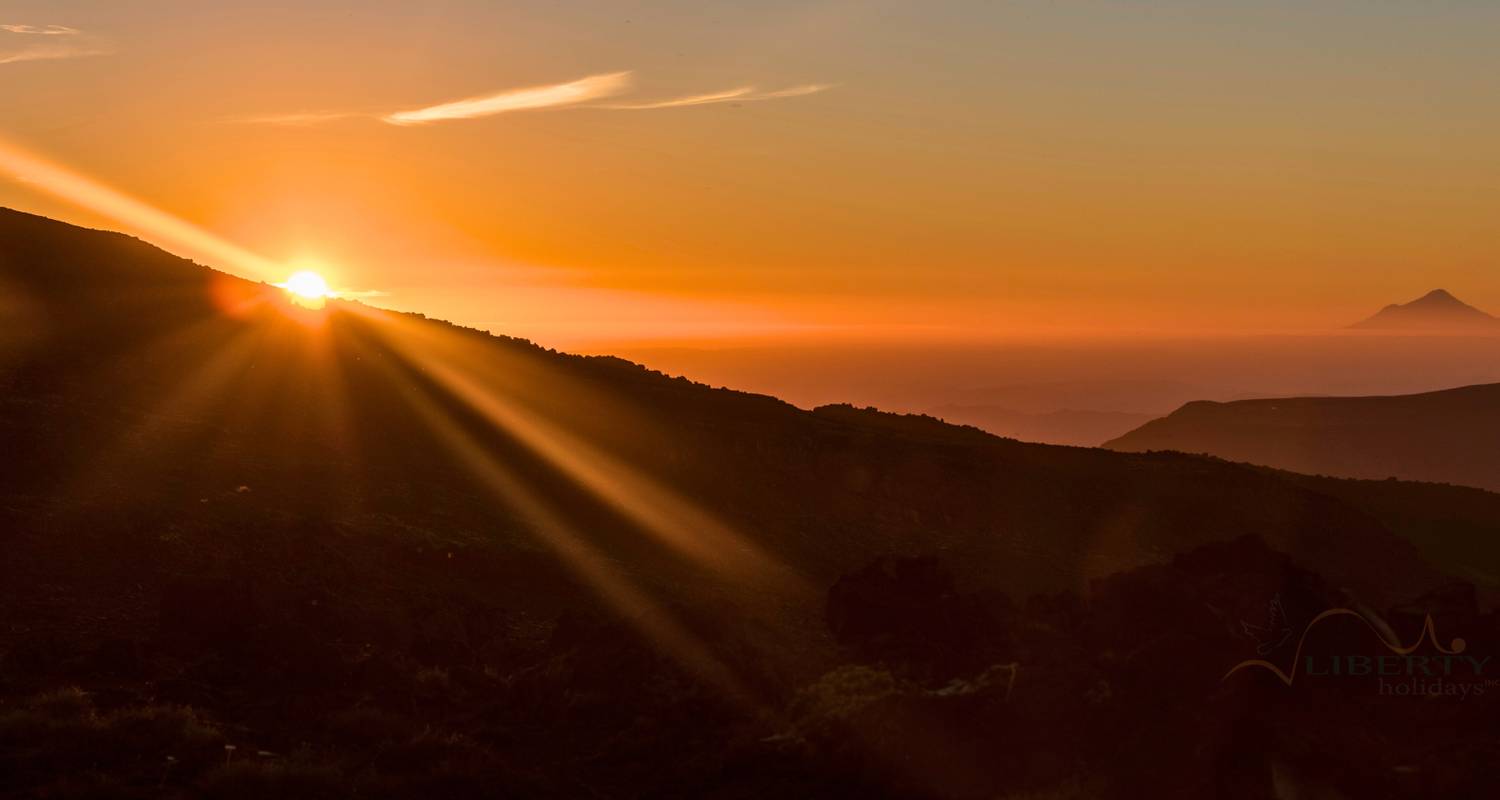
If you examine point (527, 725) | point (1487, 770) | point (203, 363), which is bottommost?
point (527, 725)

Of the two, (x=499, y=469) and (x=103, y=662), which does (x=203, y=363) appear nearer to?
(x=499, y=469)

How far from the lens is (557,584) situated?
30.1 metres

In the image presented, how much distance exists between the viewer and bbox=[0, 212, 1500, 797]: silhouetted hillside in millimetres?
18391

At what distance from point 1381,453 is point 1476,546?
495 ft

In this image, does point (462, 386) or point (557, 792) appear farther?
point (462, 386)

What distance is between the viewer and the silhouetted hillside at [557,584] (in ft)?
60.3

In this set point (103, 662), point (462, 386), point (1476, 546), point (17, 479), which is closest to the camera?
point (103, 662)

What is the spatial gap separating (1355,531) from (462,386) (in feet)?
131

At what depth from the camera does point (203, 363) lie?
39469mm

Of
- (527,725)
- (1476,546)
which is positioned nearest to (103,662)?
(527,725)

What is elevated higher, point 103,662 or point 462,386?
point 462,386

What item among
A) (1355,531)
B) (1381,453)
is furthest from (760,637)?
(1381,453)

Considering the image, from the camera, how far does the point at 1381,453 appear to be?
625 ft

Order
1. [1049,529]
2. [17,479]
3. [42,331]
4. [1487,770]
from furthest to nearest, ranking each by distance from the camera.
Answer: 1. [1049,529]
2. [42,331]
3. [17,479]
4. [1487,770]
